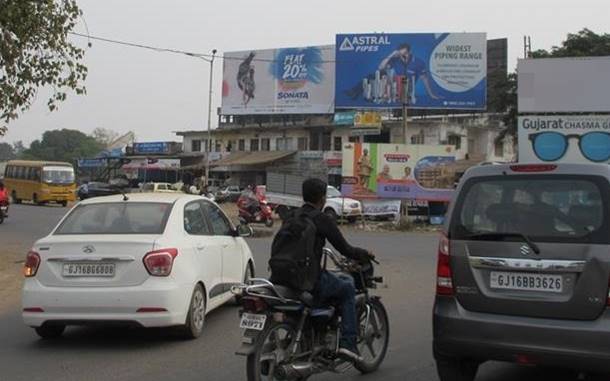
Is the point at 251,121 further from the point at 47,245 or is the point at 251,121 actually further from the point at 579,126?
the point at 47,245

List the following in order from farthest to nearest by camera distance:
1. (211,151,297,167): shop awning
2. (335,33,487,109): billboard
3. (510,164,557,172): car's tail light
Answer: (211,151,297,167): shop awning < (335,33,487,109): billboard < (510,164,557,172): car's tail light

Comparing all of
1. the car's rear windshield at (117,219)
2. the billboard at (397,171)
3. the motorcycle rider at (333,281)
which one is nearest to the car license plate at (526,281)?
the motorcycle rider at (333,281)

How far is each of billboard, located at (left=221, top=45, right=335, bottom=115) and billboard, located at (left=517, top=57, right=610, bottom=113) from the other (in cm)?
3081

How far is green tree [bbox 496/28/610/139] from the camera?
4653 cm

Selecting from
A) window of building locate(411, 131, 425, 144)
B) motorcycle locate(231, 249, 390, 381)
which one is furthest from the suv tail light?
window of building locate(411, 131, 425, 144)

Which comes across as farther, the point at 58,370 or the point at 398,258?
the point at 398,258

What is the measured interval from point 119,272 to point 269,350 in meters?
2.37

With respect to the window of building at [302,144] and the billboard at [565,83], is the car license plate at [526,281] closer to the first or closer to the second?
the billboard at [565,83]

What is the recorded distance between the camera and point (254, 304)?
5383 millimetres

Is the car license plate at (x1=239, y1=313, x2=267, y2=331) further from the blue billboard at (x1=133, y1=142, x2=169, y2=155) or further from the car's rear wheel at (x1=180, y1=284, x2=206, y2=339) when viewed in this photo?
the blue billboard at (x1=133, y1=142, x2=169, y2=155)

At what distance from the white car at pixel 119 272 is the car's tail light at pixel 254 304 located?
2074 millimetres

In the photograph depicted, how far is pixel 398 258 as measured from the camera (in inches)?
637

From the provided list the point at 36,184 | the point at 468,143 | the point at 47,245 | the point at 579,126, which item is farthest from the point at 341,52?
the point at 47,245

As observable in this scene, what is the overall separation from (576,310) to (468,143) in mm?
53623
